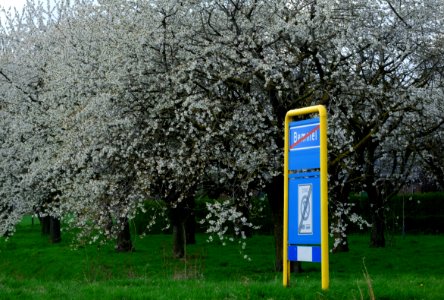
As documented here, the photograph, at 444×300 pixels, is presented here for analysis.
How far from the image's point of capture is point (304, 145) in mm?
9906

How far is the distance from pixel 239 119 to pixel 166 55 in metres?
2.42

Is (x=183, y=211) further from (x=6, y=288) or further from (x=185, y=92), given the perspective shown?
(x=6, y=288)

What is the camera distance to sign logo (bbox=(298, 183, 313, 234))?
9.65 m

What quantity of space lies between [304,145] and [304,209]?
0.91 metres

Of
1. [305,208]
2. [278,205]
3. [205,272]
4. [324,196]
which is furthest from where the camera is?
[205,272]

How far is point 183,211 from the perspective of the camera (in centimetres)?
2417

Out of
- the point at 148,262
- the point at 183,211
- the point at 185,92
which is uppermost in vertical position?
the point at 185,92

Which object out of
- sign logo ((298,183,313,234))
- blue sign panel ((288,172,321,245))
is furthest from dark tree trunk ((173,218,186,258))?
sign logo ((298,183,313,234))

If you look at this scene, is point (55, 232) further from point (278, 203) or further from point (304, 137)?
point (304, 137)

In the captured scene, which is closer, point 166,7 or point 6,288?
point 6,288

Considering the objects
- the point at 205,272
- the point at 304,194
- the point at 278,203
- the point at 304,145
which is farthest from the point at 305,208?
the point at 205,272

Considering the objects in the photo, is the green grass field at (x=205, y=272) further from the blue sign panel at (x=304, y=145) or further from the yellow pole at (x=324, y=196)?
the blue sign panel at (x=304, y=145)

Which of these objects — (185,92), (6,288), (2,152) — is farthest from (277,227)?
(2,152)

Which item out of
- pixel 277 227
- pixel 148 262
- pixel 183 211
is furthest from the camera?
pixel 183 211
